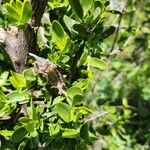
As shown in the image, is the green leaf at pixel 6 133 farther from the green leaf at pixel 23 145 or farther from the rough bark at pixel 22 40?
the rough bark at pixel 22 40

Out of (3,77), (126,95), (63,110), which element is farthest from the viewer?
(126,95)

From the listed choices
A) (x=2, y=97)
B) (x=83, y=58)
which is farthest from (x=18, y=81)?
(x=83, y=58)

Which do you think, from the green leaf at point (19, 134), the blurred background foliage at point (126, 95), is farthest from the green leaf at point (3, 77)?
the blurred background foliage at point (126, 95)

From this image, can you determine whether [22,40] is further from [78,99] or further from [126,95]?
[126,95]

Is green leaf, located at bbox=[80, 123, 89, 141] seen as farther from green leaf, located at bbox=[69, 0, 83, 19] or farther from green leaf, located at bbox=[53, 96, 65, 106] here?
green leaf, located at bbox=[69, 0, 83, 19]

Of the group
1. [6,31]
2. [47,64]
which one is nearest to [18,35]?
[6,31]

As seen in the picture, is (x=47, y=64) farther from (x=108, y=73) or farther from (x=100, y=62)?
(x=108, y=73)
